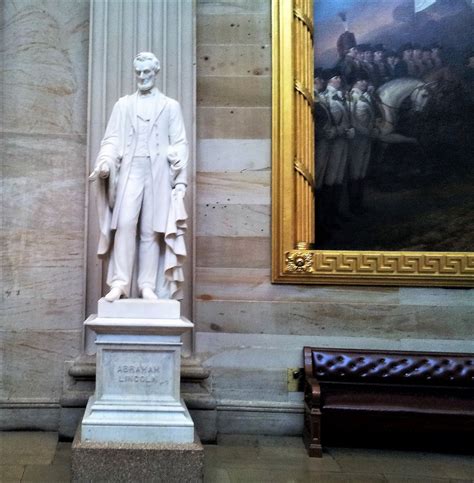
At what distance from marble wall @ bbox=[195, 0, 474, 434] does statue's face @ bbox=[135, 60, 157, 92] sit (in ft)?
3.82

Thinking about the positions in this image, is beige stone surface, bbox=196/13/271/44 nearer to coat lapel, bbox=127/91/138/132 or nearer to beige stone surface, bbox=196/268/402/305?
coat lapel, bbox=127/91/138/132

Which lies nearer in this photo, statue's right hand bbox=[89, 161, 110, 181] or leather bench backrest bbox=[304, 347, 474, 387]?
statue's right hand bbox=[89, 161, 110, 181]

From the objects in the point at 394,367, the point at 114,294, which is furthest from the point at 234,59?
the point at 394,367

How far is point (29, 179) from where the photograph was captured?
547 cm

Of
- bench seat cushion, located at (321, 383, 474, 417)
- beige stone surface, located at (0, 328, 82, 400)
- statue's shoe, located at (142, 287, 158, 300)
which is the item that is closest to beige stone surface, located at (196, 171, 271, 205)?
statue's shoe, located at (142, 287, 158, 300)

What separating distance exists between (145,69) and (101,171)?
100 centimetres

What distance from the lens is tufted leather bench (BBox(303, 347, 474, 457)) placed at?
4562 millimetres

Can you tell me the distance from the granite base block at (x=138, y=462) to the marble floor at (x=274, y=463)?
0.30 metres

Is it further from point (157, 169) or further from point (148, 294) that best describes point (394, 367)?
point (157, 169)

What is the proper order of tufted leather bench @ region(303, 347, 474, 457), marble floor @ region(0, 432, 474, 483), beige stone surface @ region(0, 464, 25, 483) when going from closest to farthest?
1. beige stone surface @ region(0, 464, 25, 483)
2. marble floor @ region(0, 432, 474, 483)
3. tufted leather bench @ region(303, 347, 474, 457)

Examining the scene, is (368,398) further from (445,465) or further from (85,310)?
(85,310)

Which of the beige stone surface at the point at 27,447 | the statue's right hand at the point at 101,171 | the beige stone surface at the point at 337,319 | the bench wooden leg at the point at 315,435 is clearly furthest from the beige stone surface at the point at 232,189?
the beige stone surface at the point at 27,447

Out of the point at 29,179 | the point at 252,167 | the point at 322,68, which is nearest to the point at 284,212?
the point at 252,167

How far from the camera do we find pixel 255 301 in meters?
5.45
